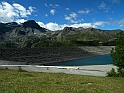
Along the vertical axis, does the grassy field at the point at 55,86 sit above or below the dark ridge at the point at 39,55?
below

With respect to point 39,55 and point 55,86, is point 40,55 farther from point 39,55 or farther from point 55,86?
point 55,86

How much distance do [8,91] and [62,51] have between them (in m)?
87.6

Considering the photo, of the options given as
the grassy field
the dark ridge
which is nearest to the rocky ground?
the dark ridge

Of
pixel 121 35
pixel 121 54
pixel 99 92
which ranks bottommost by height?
pixel 99 92

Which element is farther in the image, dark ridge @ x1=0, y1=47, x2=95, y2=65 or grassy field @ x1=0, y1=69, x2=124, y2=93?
dark ridge @ x1=0, y1=47, x2=95, y2=65

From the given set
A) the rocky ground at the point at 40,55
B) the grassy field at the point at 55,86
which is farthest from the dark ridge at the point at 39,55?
the grassy field at the point at 55,86

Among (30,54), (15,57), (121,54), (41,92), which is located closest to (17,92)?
(41,92)

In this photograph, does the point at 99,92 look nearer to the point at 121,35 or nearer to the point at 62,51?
the point at 121,35

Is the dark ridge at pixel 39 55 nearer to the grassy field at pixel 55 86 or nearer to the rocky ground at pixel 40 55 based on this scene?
the rocky ground at pixel 40 55

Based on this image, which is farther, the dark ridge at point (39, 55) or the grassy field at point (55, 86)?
the dark ridge at point (39, 55)

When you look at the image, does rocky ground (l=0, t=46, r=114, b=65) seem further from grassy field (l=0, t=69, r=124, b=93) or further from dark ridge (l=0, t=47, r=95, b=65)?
grassy field (l=0, t=69, r=124, b=93)

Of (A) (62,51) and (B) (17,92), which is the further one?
(A) (62,51)

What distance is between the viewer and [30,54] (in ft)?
252

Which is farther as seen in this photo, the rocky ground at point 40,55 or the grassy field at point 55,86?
the rocky ground at point 40,55
